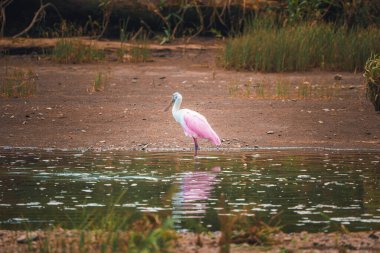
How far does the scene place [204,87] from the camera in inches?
719

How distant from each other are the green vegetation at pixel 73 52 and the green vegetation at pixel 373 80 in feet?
22.3

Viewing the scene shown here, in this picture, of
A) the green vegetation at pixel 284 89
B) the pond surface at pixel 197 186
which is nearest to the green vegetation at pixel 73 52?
the green vegetation at pixel 284 89

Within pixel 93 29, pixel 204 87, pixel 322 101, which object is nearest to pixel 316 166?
pixel 322 101

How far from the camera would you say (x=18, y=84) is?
17391 millimetres

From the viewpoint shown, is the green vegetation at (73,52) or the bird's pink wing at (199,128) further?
the green vegetation at (73,52)

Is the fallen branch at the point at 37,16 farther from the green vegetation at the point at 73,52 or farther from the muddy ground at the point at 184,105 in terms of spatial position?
the muddy ground at the point at 184,105

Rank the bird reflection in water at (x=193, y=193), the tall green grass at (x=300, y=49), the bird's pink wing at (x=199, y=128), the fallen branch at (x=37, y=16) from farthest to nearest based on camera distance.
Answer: the fallen branch at (x=37, y=16), the tall green grass at (x=300, y=49), the bird's pink wing at (x=199, y=128), the bird reflection in water at (x=193, y=193)

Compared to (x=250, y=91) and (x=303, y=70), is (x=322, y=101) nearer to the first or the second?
(x=250, y=91)

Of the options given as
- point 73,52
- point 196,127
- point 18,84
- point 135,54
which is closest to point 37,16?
point 73,52

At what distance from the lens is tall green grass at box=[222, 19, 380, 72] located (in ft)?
64.8

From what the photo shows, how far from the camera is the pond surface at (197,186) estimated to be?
8830 mm

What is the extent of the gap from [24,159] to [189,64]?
8958 millimetres

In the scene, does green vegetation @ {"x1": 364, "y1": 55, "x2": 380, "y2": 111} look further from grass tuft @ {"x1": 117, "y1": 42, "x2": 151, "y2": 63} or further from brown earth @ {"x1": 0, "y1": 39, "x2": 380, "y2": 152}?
grass tuft @ {"x1": 117, "y1": 42, "x2": 151, "y2": 63}

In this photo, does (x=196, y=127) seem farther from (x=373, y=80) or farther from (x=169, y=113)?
(x=373, y=80)
